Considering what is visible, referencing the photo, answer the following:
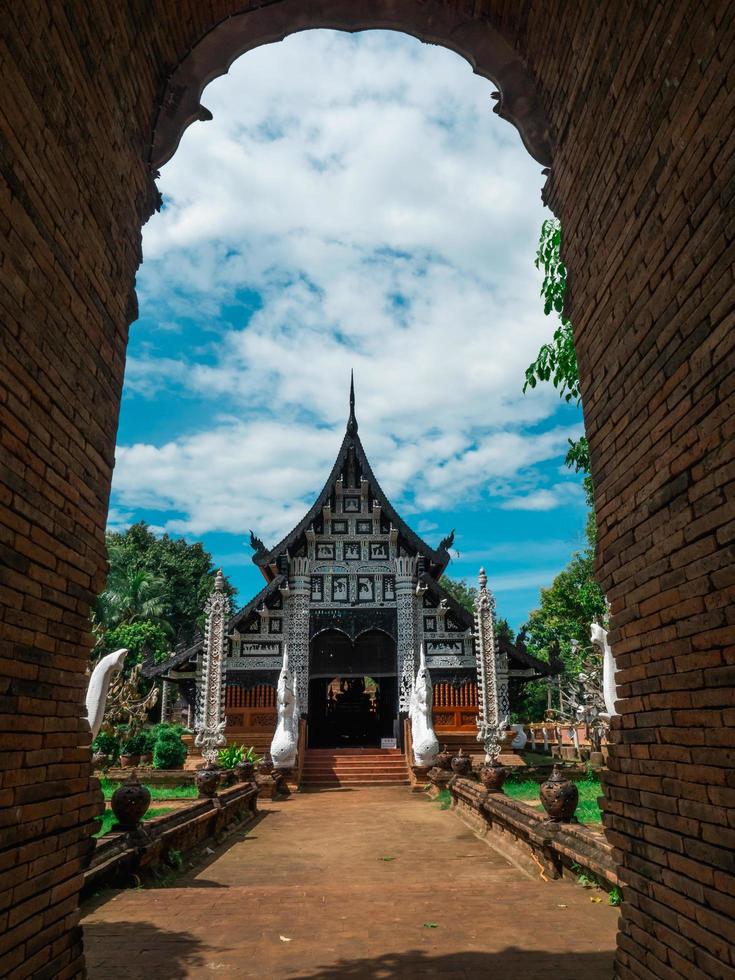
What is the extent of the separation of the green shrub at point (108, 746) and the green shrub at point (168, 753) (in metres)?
1.93

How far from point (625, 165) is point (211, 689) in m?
17.6

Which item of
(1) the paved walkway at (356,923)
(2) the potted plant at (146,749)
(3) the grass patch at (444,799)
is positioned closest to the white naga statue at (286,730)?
(3) the grass patch at (444,799)

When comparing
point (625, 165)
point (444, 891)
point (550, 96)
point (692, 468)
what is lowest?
point (444, 891)

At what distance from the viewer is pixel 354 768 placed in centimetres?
1814

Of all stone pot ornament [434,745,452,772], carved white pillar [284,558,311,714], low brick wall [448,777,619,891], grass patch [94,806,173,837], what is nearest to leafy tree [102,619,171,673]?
carved white pillar [284,558,311,714]

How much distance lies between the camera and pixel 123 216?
4.41 metres

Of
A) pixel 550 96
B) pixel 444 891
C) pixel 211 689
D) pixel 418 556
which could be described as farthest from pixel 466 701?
pixel 550 96

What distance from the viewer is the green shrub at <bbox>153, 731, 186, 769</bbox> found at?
1759 cm

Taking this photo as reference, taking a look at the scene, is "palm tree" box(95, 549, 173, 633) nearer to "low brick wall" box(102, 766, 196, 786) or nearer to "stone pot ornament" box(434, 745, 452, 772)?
"low brick wall" box(102, 766, 196, 786)

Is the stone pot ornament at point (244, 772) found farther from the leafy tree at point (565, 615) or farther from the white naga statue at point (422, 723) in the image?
the leafy tree at point (565, 615)

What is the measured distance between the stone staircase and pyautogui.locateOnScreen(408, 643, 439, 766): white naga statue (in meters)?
1.04

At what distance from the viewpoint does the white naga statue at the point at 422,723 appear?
1668 cm

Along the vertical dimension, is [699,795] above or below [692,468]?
below

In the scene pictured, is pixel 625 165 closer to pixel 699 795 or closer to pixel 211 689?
pixel 699 795
